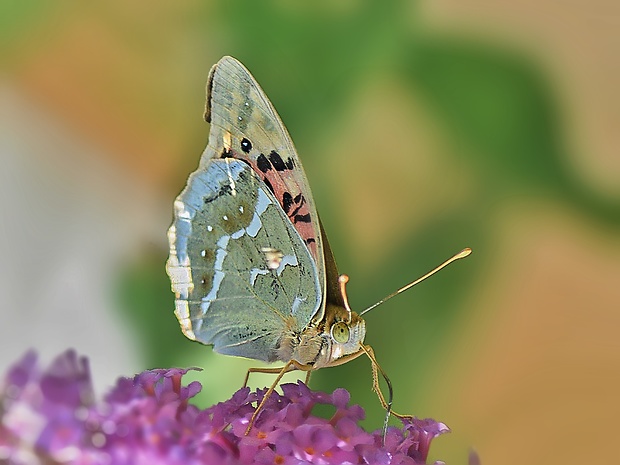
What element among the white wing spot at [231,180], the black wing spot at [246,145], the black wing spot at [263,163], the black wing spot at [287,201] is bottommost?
the black wing spot at [287,201]

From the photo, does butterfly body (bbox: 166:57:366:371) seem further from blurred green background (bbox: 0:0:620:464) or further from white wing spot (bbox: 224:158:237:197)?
blurred green background (bbox: 0:0:620:464)

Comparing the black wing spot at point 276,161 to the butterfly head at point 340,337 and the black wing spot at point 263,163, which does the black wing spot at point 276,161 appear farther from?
the butterfly head at point 340,337

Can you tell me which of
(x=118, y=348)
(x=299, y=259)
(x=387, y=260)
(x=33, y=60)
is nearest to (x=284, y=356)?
(x=299, y=259)

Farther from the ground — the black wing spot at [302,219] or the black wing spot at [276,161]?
the black wing spot at [276,161]

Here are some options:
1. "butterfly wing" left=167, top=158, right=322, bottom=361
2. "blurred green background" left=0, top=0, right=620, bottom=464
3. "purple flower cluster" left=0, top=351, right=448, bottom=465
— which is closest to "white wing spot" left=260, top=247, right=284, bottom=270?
"butterfly wing" left=167, top=158, right=322, bottom=361

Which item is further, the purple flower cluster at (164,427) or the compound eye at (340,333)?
the compound eye at (340,333)

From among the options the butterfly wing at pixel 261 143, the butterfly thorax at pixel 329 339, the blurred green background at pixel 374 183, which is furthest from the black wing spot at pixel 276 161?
the blurred green background at pixel 374 183
